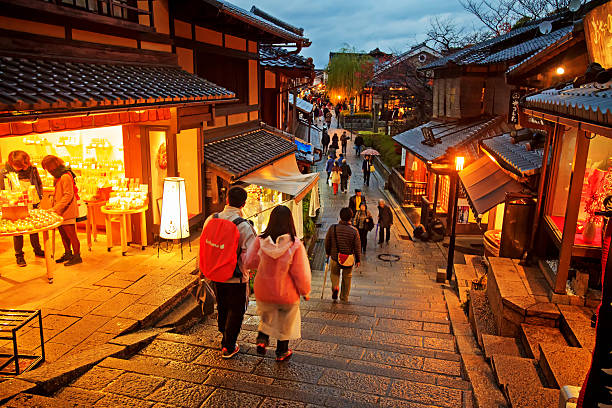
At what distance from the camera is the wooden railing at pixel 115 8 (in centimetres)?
743

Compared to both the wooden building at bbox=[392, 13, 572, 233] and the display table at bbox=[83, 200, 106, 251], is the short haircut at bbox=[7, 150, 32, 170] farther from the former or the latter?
the wooden building at bbox=[392, 13, 572, 233]

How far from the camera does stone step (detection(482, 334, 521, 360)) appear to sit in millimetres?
6250

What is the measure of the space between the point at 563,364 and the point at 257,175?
9067mm

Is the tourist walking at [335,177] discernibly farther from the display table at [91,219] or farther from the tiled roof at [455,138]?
the display table at [91,219]

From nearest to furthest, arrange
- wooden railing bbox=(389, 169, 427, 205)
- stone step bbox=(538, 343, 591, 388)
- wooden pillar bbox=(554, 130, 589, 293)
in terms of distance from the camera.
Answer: stone step bbox=(538, 343, 591, 388)
wooden pillar bbox=(554, 130, 589, 293)
wooden railing bbox=(389, 169, 427, 205)

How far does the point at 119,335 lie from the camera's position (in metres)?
5.86

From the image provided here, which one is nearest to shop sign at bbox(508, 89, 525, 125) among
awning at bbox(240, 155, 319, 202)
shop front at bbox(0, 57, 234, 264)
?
awning at bbox(240, 155, 319, 202)

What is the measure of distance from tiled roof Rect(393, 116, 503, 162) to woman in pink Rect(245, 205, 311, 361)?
578 inches

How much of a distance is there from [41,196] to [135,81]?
3085mm

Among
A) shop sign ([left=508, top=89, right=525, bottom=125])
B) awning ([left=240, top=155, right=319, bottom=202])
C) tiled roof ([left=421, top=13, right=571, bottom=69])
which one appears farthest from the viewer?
tiled roof ([left=421, top=13, right=571, bottom=69])

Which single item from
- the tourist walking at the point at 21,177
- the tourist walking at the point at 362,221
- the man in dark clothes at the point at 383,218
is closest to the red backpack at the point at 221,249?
the tourist walking at the point at 21,177

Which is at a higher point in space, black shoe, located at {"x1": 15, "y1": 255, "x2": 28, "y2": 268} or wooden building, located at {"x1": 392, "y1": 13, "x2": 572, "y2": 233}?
wooden building, located at {"x1": 392, "y1": 13, "x2": 572, "y2": 233}

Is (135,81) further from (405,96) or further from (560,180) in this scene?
(405,96)

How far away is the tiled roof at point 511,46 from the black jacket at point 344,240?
1391cm
